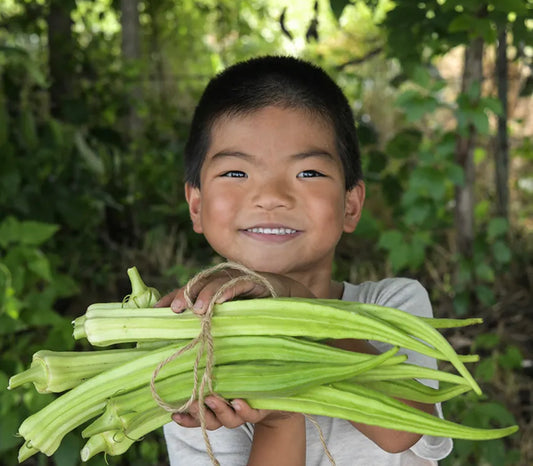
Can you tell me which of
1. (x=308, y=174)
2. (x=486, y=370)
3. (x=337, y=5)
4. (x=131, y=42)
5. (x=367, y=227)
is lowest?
(x=486, y=370)

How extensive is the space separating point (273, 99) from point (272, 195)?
0.25 meters

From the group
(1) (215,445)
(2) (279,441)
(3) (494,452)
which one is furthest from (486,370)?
(2) (279,441)

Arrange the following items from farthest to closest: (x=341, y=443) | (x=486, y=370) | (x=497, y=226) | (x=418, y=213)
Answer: (x=497, y=226)
(x=418, y=213)
(x=486, y=370)
(x=341, y=443)

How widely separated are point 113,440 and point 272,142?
631 millimetres

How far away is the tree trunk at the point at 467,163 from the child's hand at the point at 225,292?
211 cm

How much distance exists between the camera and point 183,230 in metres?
5.40

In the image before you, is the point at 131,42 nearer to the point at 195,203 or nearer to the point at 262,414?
the point at 195,203

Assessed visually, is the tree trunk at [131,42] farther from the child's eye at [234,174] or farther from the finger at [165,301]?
the finger at [165,301]

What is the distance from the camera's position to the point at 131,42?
5.43 meters

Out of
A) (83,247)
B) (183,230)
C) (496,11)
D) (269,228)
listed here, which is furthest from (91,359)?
(183,230)

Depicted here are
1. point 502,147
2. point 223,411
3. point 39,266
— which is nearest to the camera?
point 223,411

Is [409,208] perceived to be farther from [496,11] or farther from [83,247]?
[83,247]

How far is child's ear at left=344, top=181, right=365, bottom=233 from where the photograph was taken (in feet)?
5.68

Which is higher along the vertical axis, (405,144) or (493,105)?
(493,105)
